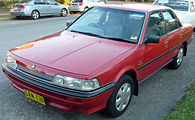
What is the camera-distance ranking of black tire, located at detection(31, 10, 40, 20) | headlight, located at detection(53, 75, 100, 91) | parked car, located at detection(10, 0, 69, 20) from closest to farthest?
headlight, located at detection(53, 75, 100, 91), parked car, located at detection(10, 0, 69, 20), black tire, located at detection(31, 10, 40, 20)

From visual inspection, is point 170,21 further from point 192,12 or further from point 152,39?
point 192,12

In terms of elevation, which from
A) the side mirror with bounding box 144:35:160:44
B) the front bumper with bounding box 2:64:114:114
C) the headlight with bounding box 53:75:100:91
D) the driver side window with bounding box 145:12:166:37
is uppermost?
the driver side window with bounding box 145:12:166:37

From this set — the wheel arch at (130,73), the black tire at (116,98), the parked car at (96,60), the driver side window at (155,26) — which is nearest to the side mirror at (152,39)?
the parked car at (96,60)

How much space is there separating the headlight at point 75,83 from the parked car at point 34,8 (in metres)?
12.3

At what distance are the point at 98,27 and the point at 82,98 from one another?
5.77 ft

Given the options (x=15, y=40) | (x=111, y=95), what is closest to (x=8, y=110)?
(x=111, y=95)

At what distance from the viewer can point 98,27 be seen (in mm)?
3996

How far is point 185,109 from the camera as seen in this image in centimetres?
343

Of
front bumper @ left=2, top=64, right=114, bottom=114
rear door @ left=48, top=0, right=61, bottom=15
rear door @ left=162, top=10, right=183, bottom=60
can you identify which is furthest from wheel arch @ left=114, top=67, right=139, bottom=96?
rear door @ left=48, top=0, right=61, bottom=15

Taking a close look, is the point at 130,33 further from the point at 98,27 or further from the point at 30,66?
the point at 30,66

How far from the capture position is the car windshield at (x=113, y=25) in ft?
12.2

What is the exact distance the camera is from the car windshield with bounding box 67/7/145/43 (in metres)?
3.73

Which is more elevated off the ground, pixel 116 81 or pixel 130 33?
pixel 130 33

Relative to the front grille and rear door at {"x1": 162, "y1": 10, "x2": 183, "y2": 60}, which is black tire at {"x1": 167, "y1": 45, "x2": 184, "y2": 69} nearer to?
rear door at {"x1": 162, "y1": 10, "x2": 183, "y2": 60}
